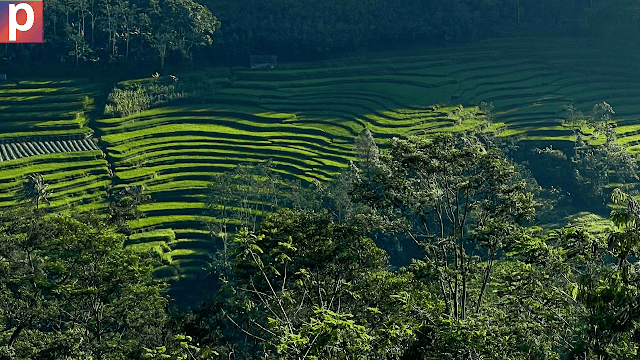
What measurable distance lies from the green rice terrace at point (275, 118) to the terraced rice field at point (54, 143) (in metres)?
0.10

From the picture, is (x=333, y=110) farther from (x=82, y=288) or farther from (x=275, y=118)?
(x=82, y=288)

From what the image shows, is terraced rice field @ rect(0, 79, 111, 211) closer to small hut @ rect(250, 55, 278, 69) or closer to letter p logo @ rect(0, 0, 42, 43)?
letter p logo @ rect(0, 0, 42, 43)

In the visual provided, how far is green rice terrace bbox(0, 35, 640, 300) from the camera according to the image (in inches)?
2007

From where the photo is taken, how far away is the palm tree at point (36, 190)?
46.5m

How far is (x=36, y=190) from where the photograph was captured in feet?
153

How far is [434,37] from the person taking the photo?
254 ft

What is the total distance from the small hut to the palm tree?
26462 millimetres

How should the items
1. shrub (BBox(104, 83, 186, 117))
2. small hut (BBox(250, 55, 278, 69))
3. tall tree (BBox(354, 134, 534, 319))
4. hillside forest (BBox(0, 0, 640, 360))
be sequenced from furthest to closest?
small hut (BBox(250, 55, 278, 69))
shrub (BBox(104, 83, 186, 117))
tall tree (BBox(354, 134, 534, 319))
hillside forest (BBox(0, 0, 640, 360))

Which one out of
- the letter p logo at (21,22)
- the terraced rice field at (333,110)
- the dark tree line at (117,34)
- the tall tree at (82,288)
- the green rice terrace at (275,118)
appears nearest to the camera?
the tall tree at (82,288)

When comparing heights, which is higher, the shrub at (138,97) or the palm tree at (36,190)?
the shrub at (138,97)

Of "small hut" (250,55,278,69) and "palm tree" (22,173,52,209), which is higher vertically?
"small hut" (250,55,278,69)

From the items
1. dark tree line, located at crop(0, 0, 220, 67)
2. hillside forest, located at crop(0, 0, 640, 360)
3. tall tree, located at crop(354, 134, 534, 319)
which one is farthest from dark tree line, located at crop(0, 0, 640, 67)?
tall tree, located at crop(354, 134, 534, 319)

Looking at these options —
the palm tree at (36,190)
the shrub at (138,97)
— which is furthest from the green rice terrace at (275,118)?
the shrub at (138,97)

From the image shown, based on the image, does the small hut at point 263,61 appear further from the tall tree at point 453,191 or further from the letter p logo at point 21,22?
the tall tree at point 453,191
